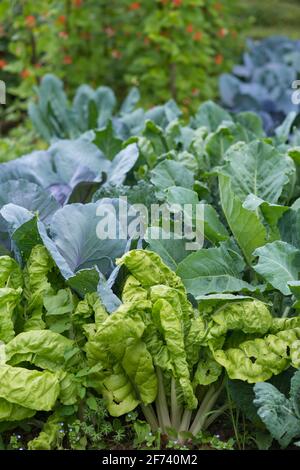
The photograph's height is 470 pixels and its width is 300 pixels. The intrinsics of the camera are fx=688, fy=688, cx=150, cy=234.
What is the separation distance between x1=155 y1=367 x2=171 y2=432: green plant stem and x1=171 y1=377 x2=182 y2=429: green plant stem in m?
0.02

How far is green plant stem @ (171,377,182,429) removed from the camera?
8.54ft

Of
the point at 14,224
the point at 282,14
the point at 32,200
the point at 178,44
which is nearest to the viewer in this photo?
the point at 14,224

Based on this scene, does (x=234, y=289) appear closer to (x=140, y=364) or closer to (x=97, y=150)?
(x=140, y=364)

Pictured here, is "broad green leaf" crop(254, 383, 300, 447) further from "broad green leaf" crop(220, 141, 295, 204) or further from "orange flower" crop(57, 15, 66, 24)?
"orange flower" crop(57, 15, 66, 24)

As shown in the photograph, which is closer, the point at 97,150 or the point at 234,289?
the point at 234,289

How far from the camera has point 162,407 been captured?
2645 mm

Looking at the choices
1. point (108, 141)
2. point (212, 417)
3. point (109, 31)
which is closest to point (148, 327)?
point (212, 417)

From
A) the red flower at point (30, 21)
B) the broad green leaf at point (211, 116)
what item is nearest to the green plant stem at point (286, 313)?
the broad green leaf at point (211, 116)

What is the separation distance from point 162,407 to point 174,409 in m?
0.05

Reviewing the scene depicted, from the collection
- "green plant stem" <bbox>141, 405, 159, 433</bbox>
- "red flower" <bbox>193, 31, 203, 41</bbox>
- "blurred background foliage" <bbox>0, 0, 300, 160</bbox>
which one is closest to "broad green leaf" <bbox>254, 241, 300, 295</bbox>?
"green plant stem" <bbox>141, 405, 159, 433</bbox>

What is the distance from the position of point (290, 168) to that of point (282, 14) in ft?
29.7

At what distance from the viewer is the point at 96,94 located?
508 centimetres

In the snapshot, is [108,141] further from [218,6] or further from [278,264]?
[218,6]
